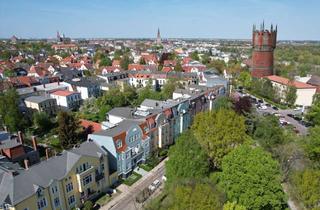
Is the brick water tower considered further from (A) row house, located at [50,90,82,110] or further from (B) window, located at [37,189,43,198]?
(B) window, located at [37,189,43,198]

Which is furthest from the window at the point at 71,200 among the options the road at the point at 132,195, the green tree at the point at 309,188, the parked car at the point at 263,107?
the parked car at the point at 263,107

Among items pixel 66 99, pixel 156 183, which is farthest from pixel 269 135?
pixel 66 99

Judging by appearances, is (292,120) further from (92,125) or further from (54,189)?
(54,189)

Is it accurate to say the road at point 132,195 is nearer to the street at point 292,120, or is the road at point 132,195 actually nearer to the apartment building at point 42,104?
the street at point 292,120

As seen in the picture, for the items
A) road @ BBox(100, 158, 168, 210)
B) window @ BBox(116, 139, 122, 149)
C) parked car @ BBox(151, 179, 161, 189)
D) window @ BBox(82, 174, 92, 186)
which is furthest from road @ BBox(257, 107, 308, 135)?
window @ BBox(82, 174, 92, 186)

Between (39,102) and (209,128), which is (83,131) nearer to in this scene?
(39,102)

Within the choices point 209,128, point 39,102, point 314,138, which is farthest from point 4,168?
point 314,138
